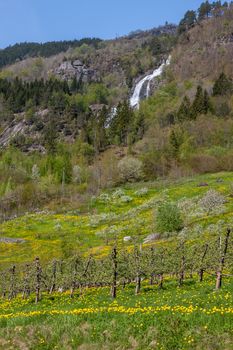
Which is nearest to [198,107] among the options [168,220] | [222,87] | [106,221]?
[222,87]

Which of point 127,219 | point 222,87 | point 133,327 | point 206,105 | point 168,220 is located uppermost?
point 222,87

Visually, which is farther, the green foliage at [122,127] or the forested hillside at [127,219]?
the green foliage at [122,127]

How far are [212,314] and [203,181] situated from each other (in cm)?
8083

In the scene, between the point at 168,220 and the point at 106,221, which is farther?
the point at 106,221

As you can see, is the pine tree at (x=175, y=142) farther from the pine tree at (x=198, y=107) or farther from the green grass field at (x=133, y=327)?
the green grass field at (x=133, y=327)

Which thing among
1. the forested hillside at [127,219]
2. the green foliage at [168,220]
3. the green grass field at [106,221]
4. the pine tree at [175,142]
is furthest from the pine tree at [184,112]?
the green foliage at [168,220]

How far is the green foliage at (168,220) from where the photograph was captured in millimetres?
59031

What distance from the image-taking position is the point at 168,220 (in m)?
59.1

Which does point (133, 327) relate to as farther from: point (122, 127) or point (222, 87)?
point (222, 87)

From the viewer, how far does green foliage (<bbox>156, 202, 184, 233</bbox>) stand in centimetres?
5903

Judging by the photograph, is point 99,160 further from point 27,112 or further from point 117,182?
point 27,112

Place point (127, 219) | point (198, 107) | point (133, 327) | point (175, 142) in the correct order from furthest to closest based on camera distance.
→ point (198, 107), point (175, 142), point (127, 219), point (133, 327)

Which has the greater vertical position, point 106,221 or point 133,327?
point 133,327

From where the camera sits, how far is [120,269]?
29.0 m
